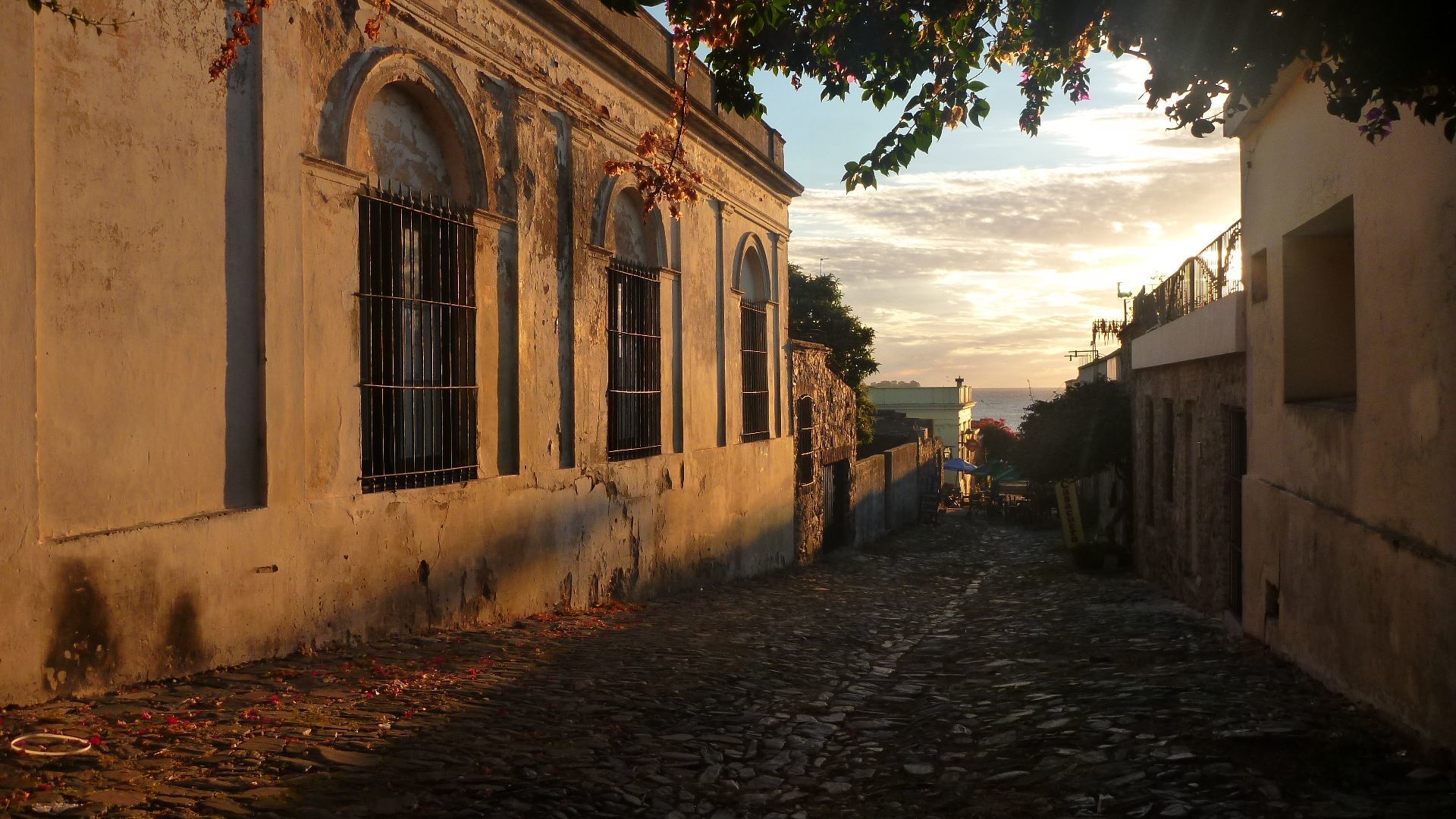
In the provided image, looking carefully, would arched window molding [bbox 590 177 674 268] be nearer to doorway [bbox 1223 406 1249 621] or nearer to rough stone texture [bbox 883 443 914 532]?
doorway [bbox 1223 406 1249 621]

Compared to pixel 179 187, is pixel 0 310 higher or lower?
lower

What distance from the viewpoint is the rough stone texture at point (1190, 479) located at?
30.5 feet

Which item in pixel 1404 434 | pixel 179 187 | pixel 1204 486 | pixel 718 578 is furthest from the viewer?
pixel 718 578

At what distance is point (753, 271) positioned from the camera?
15711 millimetres

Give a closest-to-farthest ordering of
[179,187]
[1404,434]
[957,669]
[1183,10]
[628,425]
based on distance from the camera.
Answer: [1183,10] < [1404,434] < [179,187] < [957,669] < [628,425]

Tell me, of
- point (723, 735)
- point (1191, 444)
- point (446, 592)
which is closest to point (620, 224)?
point (446, 592)

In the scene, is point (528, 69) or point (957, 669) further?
point (528, 69)

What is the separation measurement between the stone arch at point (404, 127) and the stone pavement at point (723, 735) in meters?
3.17

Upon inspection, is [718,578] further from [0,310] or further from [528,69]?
[0,310]

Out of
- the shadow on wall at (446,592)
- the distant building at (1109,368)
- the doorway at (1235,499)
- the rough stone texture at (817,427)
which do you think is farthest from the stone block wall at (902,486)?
the doorway at (1235,499)

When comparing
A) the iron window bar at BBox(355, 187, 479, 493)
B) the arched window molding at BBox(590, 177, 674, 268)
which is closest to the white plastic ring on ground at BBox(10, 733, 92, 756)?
the iron window bar at BBox(355, 187, 479, 493)

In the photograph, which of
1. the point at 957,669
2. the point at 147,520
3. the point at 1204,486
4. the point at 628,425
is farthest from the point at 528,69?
the point at 1204,486

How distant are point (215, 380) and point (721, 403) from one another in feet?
27.9

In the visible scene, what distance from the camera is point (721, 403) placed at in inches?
543
